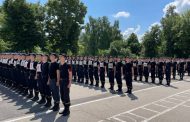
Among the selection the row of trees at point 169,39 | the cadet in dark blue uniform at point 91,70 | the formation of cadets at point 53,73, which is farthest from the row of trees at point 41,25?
the row of trees at point 169,39

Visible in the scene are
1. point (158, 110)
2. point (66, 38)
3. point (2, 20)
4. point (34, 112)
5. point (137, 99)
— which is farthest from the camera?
point (66, 38)

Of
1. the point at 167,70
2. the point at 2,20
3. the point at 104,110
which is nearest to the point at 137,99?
the point at 104,110

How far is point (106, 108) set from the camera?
10.0 metres

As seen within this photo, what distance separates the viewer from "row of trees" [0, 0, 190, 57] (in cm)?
2959

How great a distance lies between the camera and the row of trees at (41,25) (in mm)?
29438

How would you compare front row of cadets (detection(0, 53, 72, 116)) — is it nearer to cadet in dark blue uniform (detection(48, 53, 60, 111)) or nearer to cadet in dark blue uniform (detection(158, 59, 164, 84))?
cadet in dark blue uniform (detection(48, 53, 60, 111))

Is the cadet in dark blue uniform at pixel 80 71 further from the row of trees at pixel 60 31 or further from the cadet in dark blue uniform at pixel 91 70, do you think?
the row of trees at pixel 60 31

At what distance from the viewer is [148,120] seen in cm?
861

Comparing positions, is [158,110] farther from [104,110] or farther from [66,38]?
[66,38]

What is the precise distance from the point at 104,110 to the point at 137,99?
9.38 feet

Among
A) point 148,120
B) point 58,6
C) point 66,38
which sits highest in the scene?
point 58,6

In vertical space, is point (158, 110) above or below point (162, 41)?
below

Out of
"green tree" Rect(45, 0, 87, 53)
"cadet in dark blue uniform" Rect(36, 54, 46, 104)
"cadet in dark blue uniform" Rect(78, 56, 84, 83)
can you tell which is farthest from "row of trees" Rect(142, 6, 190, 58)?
"cadet in dark blue uniform" Rect(36, 54, 46, 104)

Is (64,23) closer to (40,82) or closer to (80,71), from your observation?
(80,71)
